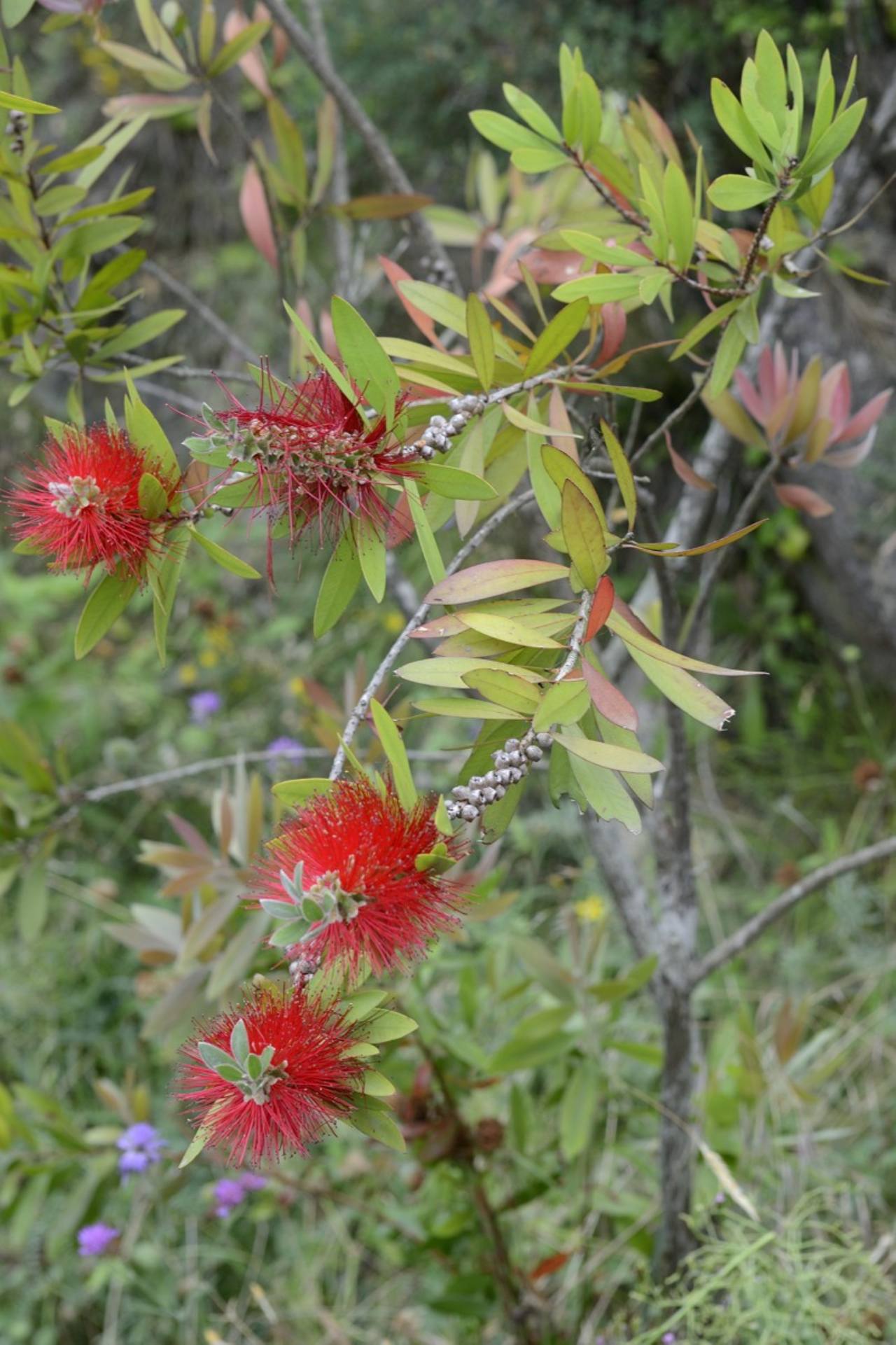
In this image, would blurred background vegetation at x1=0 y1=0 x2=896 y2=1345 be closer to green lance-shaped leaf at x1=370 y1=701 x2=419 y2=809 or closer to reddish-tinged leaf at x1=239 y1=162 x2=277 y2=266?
reddish-tinged leaf at x1=239 y1=162 x2=277 y2=266

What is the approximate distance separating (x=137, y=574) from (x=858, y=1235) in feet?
3.07

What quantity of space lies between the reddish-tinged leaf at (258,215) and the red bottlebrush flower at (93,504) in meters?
0.56

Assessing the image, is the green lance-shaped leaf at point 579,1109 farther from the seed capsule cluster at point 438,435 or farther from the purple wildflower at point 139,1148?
the seed capsule cluster at point 438,435

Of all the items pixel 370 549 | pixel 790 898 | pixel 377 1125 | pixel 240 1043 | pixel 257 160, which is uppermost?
pixel 257 160

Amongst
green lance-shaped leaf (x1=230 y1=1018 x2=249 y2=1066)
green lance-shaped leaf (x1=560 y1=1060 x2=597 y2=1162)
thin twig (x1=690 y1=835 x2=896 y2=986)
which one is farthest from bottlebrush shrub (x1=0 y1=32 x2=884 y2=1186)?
green lance-shaped leaf (x1=560 y1=1060 x2=597 y2=1162)

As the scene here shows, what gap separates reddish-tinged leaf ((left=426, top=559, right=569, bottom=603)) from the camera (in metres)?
0.57

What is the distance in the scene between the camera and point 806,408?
928 millimetres

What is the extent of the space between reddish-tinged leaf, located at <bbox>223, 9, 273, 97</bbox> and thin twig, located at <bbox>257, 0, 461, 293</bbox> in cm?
5

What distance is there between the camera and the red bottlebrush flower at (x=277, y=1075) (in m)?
0.47

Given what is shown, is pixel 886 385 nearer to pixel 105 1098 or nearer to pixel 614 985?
pixel 614 985

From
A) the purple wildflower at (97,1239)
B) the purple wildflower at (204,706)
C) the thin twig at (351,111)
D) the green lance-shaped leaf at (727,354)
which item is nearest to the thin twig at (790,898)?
the green lance-shaped leaf at (727,354)

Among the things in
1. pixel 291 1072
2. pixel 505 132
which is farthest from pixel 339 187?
pixel 291 1072

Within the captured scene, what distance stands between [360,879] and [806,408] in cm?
63

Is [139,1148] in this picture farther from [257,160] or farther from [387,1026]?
[257,160]
